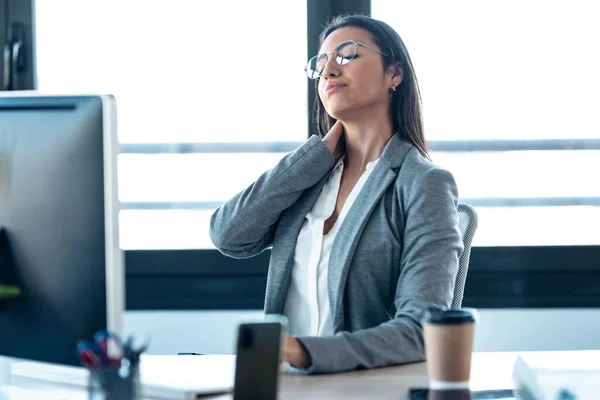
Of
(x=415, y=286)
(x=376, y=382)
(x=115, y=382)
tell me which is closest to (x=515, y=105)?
(x=415, y=286)

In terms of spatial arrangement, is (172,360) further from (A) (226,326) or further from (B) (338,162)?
(A) (226,326)

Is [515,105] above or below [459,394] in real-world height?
above

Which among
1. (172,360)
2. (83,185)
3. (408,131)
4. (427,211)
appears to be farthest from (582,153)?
(83,185)

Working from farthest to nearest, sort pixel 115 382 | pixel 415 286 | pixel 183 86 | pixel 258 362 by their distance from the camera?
pixel 183 86
pixel 415 286
pixel 258 362
pixel 115 382

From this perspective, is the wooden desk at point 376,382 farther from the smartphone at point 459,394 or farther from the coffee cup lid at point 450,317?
the coffee cup lid at point 450,317

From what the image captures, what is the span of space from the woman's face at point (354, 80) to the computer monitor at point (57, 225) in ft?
3.04

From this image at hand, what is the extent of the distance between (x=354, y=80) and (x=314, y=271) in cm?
46

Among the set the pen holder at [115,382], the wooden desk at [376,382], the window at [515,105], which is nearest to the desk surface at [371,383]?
the wooden desk at [376,382]

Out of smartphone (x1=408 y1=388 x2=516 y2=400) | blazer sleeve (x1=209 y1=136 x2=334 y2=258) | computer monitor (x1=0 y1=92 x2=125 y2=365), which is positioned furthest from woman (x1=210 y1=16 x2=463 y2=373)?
computer monitor (x1=0 y1=92 x2=125 y2=365)

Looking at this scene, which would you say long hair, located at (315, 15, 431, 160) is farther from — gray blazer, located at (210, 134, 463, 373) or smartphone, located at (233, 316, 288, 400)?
smartphone, located at (233, 316, 288, 400)

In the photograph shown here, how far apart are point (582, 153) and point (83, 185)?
7.43 ft

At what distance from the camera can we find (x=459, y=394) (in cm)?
127

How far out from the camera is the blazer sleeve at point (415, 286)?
4.94ft

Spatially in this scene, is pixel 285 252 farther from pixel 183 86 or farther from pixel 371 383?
pixel 183 86
